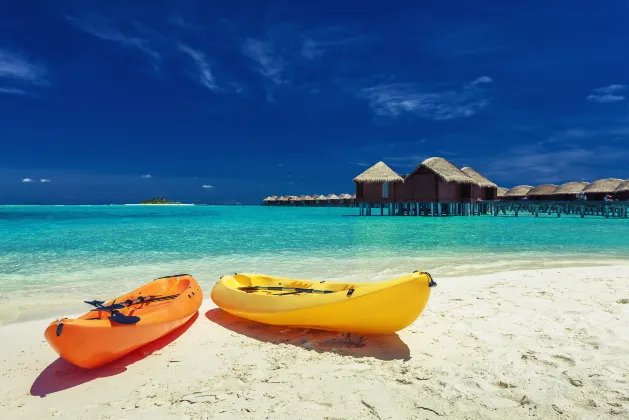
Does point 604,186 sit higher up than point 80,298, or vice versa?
point 604,186

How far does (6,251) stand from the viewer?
11.7 meters

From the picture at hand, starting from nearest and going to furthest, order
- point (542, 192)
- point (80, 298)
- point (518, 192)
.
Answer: point (80, 298)
point (542, 192)
point (518, 192)

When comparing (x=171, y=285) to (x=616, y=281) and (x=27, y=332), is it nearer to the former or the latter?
(x=27, y=332)

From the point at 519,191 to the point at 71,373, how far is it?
51.0 metres

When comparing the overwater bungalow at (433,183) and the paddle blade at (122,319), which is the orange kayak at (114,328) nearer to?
the paddle blade at (122,319)

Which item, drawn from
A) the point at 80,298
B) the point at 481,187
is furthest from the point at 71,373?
the point at 481,187

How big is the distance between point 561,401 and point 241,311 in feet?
9.60

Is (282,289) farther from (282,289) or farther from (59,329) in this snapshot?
(59,329)

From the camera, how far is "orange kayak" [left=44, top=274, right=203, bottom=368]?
2873 millimetres

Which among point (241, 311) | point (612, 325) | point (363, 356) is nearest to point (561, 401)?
point (363, 356)

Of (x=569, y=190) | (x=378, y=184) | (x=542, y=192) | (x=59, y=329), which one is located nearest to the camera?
(x=59, y=329)

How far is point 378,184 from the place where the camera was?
111 ft

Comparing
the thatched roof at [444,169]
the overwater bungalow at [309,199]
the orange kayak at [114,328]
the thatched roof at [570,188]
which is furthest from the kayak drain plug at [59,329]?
the overwater bungalow at [309,199]

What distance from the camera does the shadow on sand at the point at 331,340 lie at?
11.1 ft
